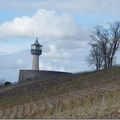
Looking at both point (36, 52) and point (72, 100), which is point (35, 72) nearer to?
point (36, 52)

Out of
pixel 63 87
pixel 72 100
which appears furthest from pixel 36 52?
pixel 72 100

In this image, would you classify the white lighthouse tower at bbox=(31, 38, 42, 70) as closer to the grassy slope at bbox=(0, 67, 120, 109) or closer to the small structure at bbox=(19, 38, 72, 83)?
the small structure at bbox=(19, 38, 72, 83)

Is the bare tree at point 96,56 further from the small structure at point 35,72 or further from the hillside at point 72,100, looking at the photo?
the hillside at point 72,100

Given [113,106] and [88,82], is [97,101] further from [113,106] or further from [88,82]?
[88,82]

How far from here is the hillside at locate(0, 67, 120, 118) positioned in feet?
103

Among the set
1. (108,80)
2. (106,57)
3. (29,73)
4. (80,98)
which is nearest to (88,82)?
(108,80)

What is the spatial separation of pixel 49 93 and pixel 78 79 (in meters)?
10.3

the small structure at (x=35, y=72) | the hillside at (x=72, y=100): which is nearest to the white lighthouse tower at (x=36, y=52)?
the small structure at (x=35, y=72)

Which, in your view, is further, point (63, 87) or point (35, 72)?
point (35, 72)

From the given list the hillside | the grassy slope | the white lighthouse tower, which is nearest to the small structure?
the white lighthouse tower

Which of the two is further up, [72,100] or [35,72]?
[35,72]

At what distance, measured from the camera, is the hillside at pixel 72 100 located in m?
31.3

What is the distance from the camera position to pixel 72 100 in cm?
3909

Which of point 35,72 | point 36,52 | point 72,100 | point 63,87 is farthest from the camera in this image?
point 36,52
